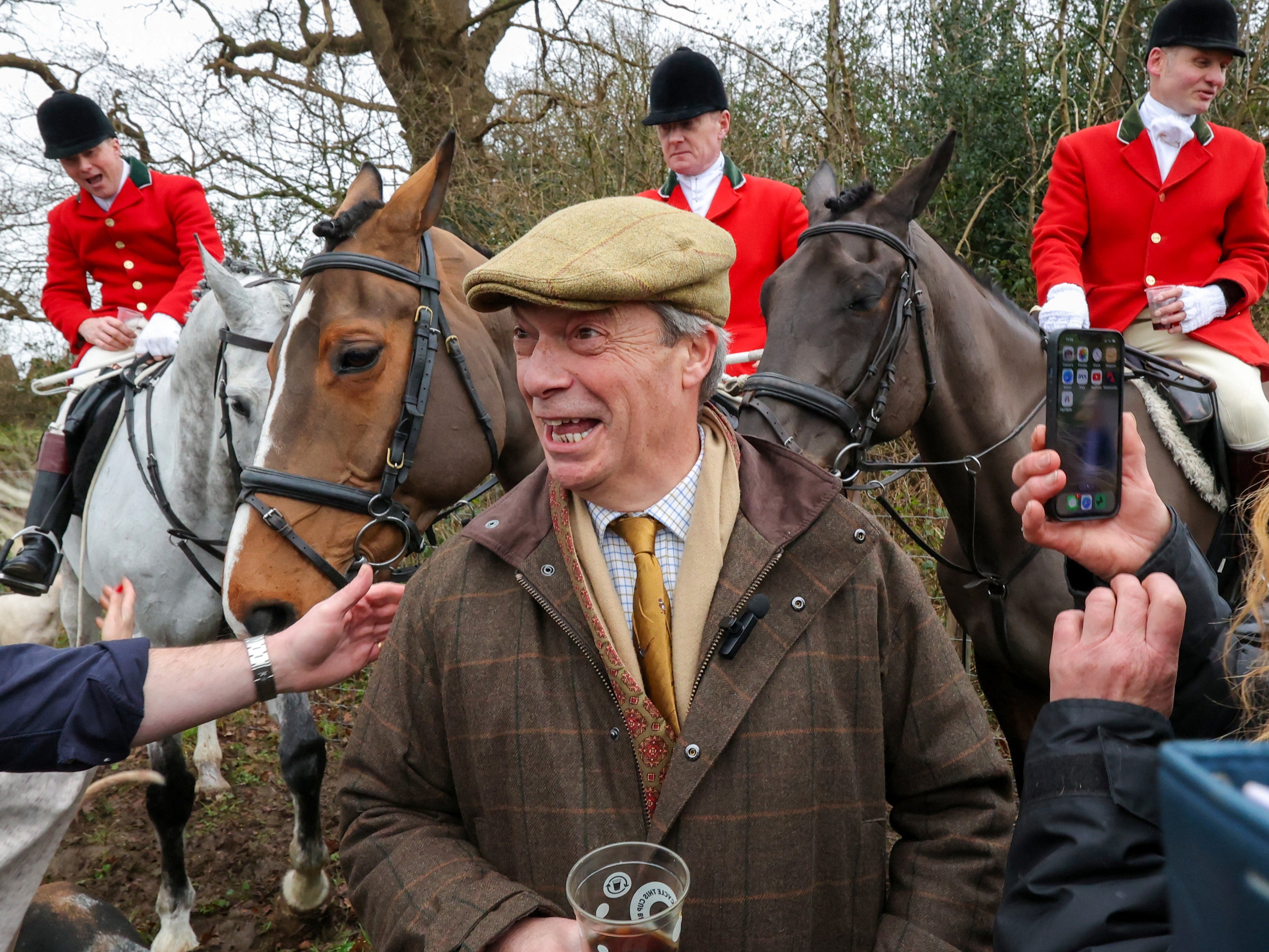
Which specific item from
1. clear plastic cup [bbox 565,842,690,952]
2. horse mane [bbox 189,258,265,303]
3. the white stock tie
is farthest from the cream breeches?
horse mane [bbox 189,258,265,303]

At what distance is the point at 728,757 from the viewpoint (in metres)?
1.53

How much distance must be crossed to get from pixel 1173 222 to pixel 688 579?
3.13 meters

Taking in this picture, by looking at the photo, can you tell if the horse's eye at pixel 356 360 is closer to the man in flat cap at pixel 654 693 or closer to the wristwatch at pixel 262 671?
the wristwatch at pixel 262 671

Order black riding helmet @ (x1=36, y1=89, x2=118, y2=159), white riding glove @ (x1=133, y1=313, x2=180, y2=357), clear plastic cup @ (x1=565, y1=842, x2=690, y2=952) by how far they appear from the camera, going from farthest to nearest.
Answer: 1. black riding helmet @ (x1=36, y1=89, x2=118, y2=159)
2. white riding glove @ (x1=133, y1=313, x2=180, y2=357)
3. clear plastic cup @ (x1=565, y1=842, x2=690, y2=952)

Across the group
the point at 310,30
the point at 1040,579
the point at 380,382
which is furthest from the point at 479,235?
the point at 1040,579

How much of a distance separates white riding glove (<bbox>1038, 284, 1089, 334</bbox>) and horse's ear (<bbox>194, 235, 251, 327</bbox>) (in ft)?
9.86

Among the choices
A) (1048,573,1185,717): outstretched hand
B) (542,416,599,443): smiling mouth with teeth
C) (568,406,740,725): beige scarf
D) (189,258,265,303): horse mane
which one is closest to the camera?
(1048,573,1185,717): outstretched hand

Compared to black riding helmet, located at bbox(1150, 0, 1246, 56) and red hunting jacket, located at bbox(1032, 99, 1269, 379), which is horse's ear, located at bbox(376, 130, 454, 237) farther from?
black riding helmet, located at bbox(1150, 0, 1246, 56)

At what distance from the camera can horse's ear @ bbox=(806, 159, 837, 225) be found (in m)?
3.37

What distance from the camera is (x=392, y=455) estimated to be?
9.57ft

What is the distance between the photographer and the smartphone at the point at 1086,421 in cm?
150

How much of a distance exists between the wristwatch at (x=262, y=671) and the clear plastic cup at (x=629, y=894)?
42.7 inches

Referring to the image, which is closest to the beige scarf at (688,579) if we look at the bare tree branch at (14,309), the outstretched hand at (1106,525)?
the outstretched hand at (1106,525)

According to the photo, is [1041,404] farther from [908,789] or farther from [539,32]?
[539,32]
